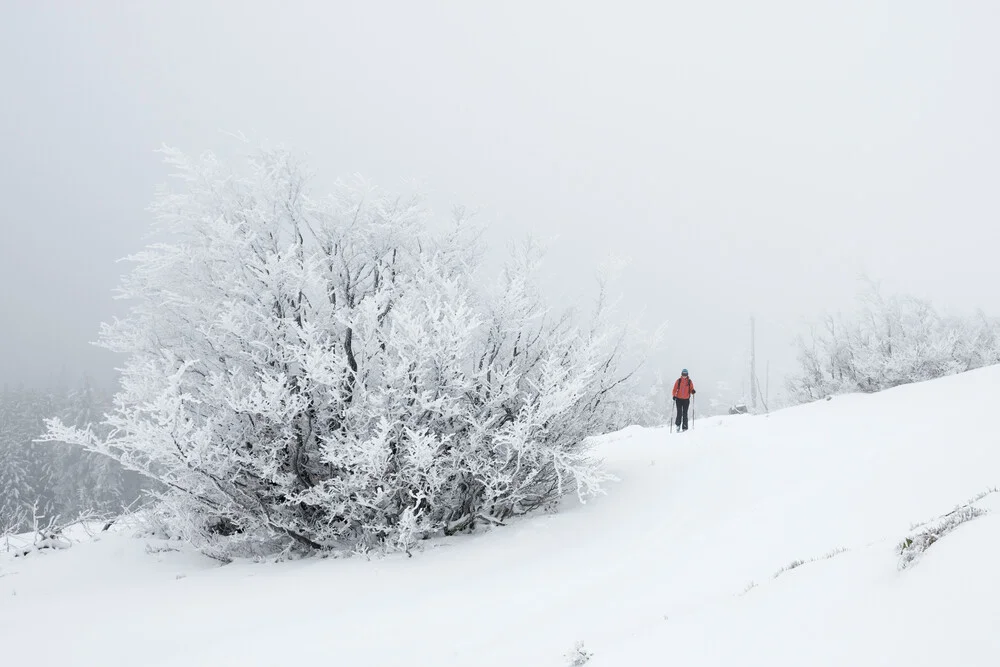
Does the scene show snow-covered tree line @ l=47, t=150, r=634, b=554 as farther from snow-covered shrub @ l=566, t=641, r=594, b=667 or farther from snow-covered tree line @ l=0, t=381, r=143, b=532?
snow-covered tree line @ l=0, t=381, r=143, b=532

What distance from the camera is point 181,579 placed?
780 cm

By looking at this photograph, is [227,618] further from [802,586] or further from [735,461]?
[735,461]

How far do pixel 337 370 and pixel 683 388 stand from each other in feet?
32.7

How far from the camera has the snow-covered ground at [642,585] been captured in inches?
117

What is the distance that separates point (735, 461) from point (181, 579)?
9.58m

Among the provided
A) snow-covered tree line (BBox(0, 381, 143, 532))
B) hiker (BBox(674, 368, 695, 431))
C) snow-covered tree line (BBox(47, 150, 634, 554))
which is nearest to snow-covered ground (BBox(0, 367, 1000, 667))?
snow-covered tree line (BBox(47, 150, 634, 554))

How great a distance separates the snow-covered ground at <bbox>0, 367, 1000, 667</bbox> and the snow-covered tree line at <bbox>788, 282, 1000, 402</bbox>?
578 cm

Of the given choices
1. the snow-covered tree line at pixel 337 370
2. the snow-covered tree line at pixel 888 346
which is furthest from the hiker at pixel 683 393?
the snow-covered tree line at pixel 888 346

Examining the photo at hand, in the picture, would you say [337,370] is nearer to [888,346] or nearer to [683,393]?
[683,393]

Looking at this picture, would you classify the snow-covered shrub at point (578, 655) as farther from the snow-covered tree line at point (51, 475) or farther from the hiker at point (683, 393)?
the snow-covered tree line at point (51, 475)

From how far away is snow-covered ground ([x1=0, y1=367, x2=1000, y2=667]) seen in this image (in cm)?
297

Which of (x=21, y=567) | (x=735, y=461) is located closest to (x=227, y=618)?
(x=21, y=567)

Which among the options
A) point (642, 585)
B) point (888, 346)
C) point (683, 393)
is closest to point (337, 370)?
point (642, 585)

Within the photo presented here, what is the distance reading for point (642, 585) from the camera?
5992 mm
